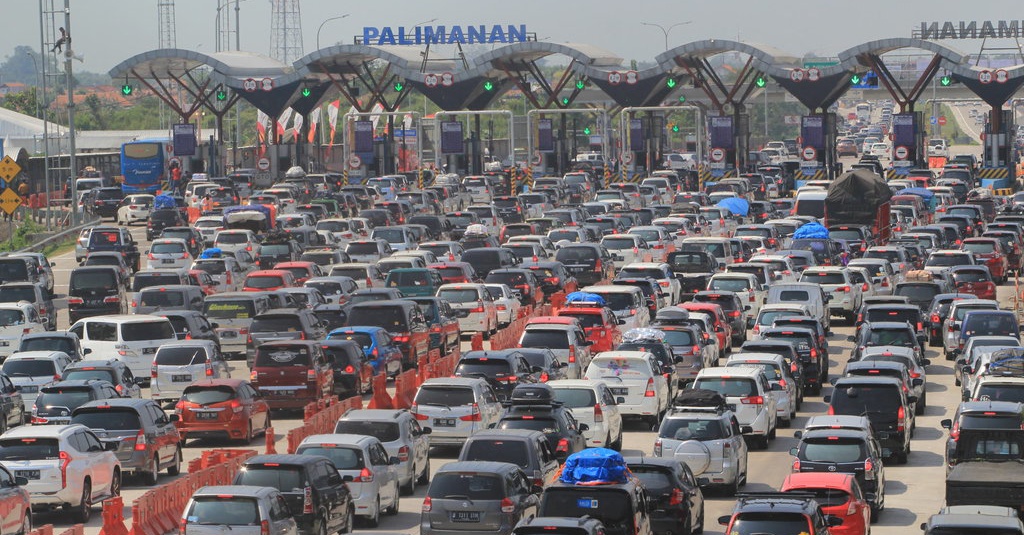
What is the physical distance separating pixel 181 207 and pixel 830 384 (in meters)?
42.8

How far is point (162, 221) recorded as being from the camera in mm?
69500

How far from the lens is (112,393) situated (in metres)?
30.8

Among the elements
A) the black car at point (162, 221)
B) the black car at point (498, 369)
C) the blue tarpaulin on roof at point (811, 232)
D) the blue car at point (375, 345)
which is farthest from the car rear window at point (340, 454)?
the black car at point (162, 221)

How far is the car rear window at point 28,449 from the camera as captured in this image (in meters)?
25.0

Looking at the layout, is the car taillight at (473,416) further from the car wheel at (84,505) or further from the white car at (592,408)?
the car wheel at (84,505)

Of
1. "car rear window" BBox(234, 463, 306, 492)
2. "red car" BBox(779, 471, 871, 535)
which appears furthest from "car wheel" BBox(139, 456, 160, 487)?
"red car" BBox(779, 471, 871, 535)

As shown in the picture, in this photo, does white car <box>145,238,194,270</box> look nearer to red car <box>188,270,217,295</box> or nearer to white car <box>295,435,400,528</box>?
red car <box>188,270,217,295</box>

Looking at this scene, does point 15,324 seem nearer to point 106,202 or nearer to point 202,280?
point 202,280

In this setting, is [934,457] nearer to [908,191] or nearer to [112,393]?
[112,393]

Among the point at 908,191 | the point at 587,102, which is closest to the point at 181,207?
the point at 908,191

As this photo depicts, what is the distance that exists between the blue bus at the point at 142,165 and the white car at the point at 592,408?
70.9 m

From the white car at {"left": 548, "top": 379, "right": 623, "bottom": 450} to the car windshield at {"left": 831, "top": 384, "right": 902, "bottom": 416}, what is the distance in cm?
324

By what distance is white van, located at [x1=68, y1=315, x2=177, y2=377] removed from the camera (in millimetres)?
36906

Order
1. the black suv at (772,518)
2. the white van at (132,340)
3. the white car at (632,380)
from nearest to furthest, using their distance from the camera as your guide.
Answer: the black suv at (772,518) < the white car at (632,380) < the white van at (132,340)
